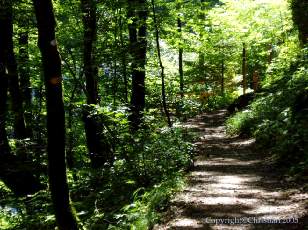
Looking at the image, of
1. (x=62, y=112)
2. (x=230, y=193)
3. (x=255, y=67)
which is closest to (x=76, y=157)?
(x=230, y=193)

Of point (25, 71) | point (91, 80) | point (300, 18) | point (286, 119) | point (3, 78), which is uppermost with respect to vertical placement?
point (300, 18)

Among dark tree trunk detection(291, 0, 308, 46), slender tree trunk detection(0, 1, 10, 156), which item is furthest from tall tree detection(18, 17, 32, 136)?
dark tree trunk detection(291, 0, 308, 46)

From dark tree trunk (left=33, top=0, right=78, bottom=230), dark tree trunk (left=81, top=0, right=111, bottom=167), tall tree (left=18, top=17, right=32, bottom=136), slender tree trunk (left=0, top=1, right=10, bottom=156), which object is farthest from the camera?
tall tree (left=18, top=17, right=32, bottom=136)

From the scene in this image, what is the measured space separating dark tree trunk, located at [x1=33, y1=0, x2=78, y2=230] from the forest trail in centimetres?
168

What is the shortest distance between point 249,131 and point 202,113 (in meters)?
12.5

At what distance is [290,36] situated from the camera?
20.1 meters

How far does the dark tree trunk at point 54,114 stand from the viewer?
5301 mm

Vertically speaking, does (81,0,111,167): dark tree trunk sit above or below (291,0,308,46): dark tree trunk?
below

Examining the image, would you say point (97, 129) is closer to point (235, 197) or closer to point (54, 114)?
point (235, 197)

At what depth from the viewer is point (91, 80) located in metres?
11.8

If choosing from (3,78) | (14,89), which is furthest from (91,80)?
(3,78)

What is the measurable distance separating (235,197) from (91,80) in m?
6.18

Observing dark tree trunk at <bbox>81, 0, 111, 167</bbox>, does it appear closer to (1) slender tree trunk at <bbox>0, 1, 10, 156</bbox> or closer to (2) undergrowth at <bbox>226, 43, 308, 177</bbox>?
(1) slender tree trunk at <bbox>0, 1, 10, 156</bbox>

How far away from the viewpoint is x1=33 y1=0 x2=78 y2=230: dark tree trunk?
17.4 ft
